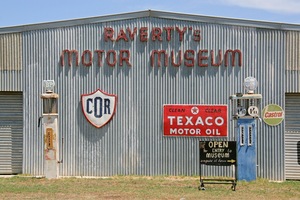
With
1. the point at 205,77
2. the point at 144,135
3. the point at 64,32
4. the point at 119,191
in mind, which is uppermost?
the point at 64,32

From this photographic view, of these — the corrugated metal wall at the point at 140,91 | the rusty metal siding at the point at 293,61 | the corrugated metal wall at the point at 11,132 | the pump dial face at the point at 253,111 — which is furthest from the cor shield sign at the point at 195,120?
the corrugated metal wall at the point at 11,132

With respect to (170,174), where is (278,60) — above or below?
Result: above

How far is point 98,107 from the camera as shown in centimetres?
2341

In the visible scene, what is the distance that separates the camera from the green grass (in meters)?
18.3

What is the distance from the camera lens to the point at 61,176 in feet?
75.9

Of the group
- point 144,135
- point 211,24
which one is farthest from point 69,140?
point 211,24

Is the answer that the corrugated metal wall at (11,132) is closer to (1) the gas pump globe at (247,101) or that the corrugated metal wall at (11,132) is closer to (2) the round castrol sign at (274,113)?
(1) the gas pump globe at (247,101)

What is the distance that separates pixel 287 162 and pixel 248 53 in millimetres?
3996

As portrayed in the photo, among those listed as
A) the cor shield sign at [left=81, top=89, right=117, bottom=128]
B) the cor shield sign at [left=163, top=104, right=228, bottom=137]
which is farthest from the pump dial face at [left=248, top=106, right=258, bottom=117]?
the cor shield sign at [left=81, top=89, right=117, bottom=128]

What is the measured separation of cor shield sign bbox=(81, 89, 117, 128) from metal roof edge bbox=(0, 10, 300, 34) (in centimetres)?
252

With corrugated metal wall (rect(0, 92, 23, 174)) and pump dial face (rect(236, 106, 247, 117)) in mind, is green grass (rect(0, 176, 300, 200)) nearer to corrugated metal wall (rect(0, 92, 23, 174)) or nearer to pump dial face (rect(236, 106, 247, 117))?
corrugated metal wall (rect(0, 92, 23, 174))

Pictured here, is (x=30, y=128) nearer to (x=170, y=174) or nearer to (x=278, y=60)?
(x=170, y=174)

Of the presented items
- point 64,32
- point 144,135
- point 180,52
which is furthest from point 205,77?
point 64,32

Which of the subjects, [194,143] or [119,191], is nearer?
[119,191]
